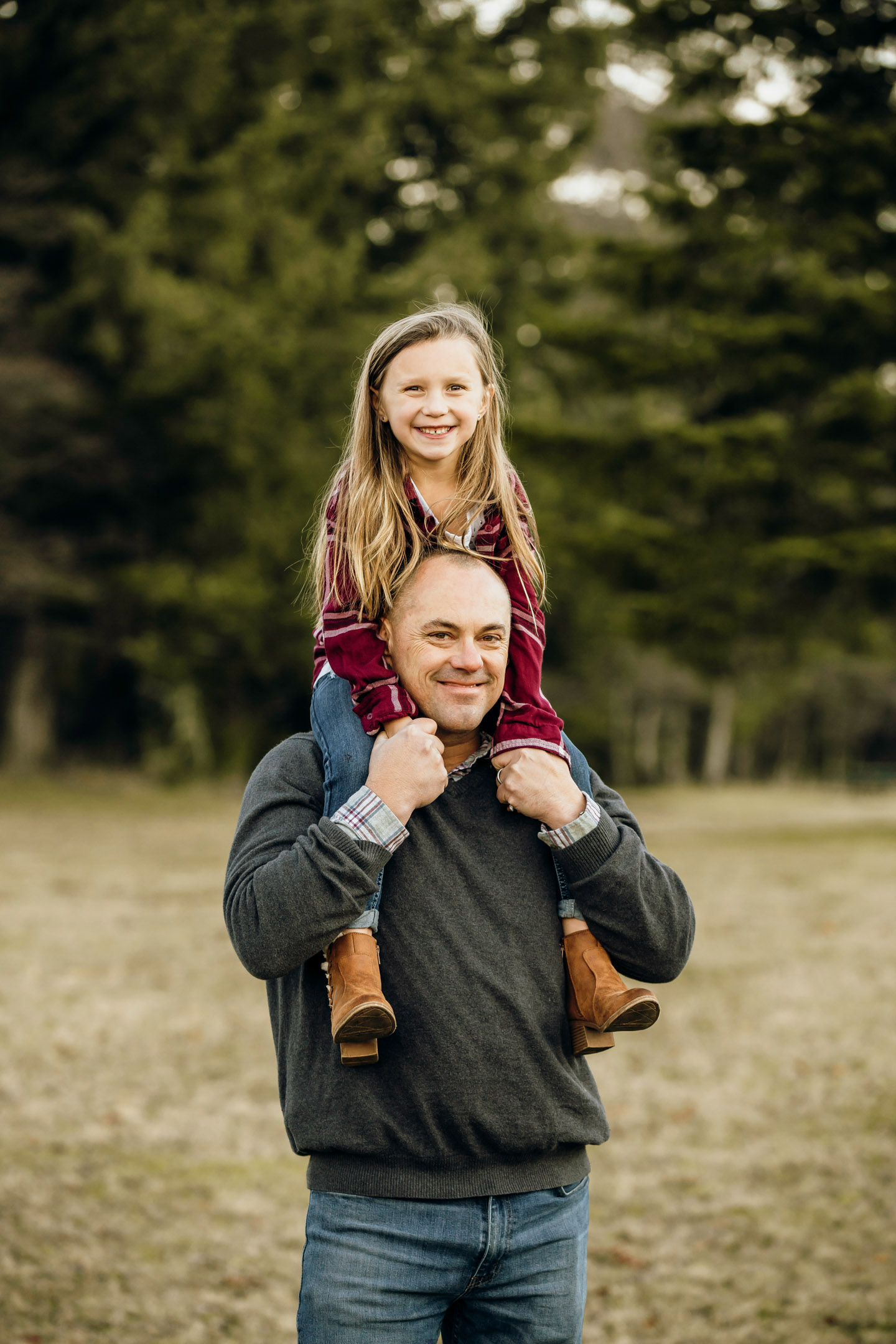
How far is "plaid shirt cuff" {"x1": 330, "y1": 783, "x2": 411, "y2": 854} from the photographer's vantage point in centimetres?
194

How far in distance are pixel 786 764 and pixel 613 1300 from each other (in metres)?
47.4

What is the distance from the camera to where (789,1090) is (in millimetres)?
6875

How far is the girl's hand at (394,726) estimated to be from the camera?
2.16 metres

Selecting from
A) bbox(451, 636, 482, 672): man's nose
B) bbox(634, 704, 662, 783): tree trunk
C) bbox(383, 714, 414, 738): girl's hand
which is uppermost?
bbox(634, 704, 662, 783): tree trunk

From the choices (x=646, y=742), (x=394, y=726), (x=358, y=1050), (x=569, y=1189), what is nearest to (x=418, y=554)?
(x=394, y=726)

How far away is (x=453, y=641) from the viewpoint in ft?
6.89

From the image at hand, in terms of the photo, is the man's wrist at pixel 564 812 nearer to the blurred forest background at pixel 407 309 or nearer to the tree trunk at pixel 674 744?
the blurred forest background at pixel 407 309

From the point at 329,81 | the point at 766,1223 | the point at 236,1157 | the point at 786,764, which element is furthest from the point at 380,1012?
the point at 786,764

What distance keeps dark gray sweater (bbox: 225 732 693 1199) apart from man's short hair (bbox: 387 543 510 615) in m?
0.35

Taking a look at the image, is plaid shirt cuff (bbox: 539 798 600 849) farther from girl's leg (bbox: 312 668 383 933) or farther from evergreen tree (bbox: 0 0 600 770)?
evergreen tree (bbox: 0 0 600 770)

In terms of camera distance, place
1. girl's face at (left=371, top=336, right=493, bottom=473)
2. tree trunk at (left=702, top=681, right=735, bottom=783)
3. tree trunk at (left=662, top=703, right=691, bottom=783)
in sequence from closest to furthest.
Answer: girl's face at (left=371, top=336, right=493, bottom=473) < tree trunk at (left=702, top=681, right=735, bottom=783) < tree trunk at (left=662, top=703, right=691, bottom=783)

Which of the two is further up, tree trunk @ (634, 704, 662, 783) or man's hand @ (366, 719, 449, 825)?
tree trunk @ (634, 704, 662, 783)

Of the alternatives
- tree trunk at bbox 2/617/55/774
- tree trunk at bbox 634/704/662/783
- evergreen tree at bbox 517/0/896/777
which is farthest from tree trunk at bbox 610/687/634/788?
evergreen tree at bbox 517/0/896/777

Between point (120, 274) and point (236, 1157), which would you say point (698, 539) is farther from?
point (236, 1157)
